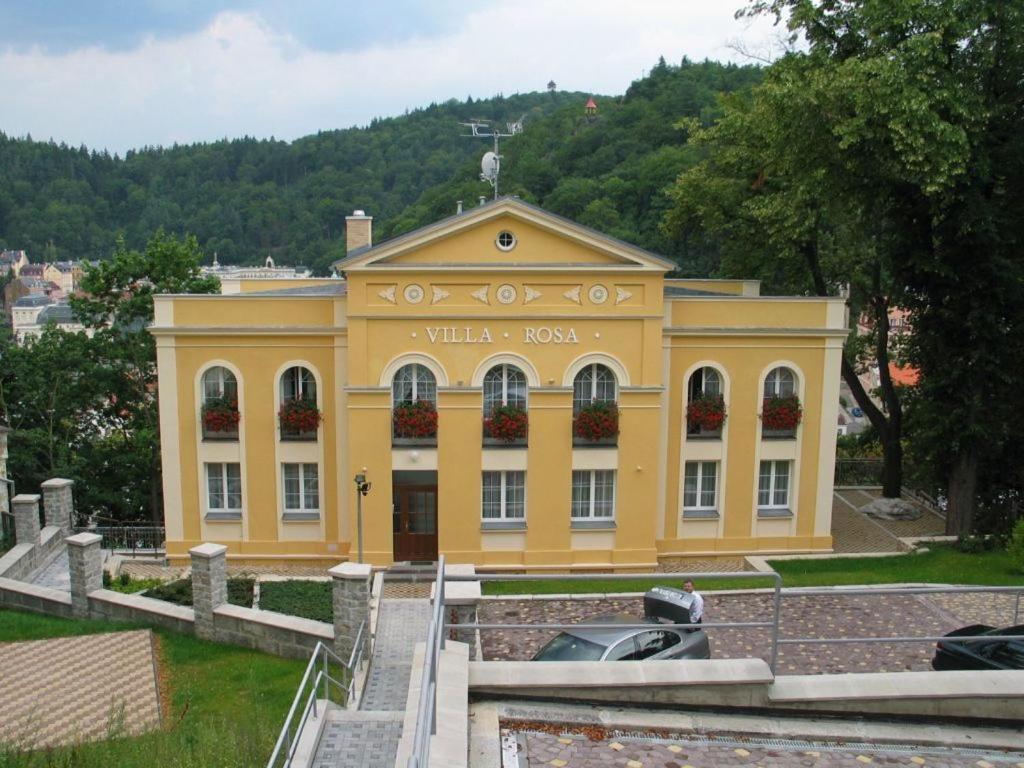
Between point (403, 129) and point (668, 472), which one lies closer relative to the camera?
point (668, 472)

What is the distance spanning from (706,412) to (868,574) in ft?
18.1

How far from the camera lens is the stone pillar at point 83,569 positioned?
1742 cm

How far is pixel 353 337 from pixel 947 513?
1677 centimetres

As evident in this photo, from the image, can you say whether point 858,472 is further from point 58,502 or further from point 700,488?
point 58,502

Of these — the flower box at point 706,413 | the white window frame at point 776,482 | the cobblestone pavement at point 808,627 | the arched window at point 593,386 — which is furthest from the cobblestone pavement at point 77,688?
the white window frame at point 776,482

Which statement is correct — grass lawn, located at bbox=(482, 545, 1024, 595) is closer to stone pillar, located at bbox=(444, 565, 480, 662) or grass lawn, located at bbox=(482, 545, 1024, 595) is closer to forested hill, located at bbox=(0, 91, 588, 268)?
stone pillar, located at bbox=(444, 565, 480, 662)

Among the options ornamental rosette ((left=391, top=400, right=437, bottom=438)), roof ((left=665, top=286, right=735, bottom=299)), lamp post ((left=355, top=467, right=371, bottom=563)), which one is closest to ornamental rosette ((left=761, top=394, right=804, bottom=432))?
roof ((left=665, top=286, right=735, bottom=299))

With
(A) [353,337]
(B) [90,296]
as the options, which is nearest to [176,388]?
(A) [353,337]

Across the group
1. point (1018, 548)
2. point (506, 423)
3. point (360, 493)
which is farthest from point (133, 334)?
point (1018, 548)

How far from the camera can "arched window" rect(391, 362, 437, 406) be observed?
73.3 ft

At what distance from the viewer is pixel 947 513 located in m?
24.3

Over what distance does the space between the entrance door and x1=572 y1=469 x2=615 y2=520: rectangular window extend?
12.1 feet

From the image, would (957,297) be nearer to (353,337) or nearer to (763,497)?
(763,497)

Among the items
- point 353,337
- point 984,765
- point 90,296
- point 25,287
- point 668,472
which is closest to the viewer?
point 984,765
